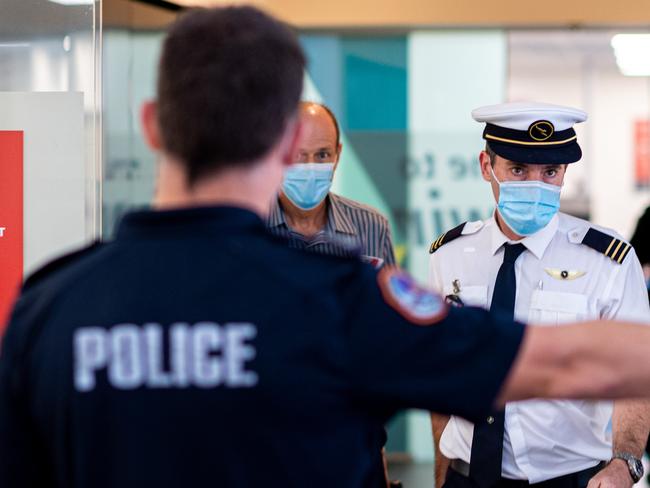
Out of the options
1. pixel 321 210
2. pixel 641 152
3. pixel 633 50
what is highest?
pixel 633 50

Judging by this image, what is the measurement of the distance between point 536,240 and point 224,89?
5.56ft

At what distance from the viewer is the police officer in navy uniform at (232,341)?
1073 millimetres

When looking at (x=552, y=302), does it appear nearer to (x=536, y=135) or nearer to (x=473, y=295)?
(x=473, y=295)

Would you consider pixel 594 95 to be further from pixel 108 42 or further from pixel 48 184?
pixel 48 184

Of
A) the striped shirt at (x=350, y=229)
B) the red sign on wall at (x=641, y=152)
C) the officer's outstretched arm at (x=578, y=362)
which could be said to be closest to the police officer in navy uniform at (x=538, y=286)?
the striped shirt at (x=350, y=229)

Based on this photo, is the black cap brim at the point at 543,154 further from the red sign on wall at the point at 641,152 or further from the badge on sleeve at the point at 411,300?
the red sign on wall at the point at 641,152

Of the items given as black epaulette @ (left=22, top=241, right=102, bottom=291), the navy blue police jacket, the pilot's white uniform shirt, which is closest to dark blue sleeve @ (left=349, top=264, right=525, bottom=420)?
the navy blue police jacket

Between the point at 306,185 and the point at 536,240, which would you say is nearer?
the point at 536,240

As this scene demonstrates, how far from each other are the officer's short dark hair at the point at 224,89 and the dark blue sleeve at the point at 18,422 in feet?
0.84

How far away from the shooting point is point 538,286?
→ 2.60 metres

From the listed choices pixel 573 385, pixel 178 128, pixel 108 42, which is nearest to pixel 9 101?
pixel 178 128

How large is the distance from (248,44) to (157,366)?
351 millimetres

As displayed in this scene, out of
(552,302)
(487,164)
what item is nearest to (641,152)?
(487,164)

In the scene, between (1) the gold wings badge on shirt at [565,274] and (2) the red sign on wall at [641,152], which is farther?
(2) the red sign on wall at [641,152]
